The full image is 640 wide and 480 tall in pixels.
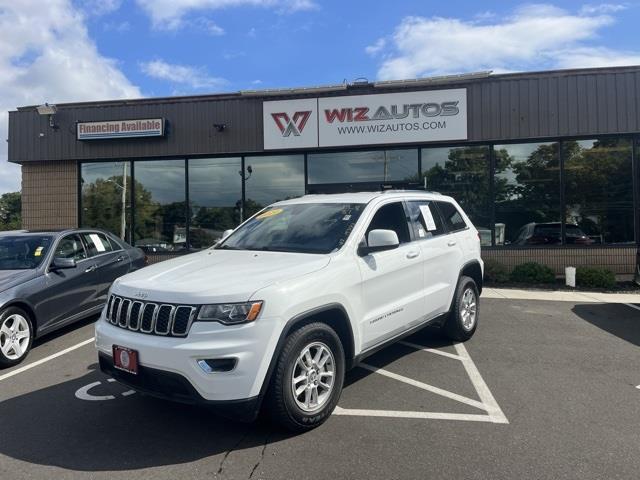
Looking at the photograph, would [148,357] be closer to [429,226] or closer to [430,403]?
[430,403]

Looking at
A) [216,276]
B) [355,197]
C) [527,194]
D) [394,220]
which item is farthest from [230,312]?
[527,194]

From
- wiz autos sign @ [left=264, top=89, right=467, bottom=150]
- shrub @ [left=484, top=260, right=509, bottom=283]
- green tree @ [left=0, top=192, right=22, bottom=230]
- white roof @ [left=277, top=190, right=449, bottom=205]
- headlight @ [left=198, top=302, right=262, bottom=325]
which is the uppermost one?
green tree @ [left=0, top=192, right=22, bottom=230]

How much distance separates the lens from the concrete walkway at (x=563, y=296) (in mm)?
9091

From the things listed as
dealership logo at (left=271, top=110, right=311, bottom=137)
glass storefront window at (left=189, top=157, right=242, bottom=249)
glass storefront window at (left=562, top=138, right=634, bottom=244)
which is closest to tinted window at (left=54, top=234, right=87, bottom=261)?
glass storefront window at (left=189, top=157, right=242, bottom=249)

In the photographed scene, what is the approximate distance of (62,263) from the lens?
6.27 metres

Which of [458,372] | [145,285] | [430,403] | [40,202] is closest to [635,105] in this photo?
[458,372]

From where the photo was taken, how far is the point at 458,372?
4973mm

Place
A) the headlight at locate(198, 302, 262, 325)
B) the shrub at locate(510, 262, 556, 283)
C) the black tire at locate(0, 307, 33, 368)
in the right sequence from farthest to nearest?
the shrub at locate(510, 262, 556, 283), the black tire at locate(0, 307, 33, 368), the headlight at locate(198, 302, 262, 325)

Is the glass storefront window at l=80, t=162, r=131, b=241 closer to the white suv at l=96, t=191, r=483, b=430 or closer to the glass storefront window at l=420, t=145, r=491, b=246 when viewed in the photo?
the glass storefront window at l=420, t=145, r=491, b=246

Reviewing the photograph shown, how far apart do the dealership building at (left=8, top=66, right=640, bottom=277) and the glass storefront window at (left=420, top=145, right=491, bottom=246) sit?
3 cm

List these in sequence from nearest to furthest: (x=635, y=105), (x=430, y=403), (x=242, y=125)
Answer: (x=430, y=403)
(x=635, y=105)
(x=242, y=125)

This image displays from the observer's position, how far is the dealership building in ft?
37.0

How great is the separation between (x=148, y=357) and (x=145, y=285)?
1.81 feet

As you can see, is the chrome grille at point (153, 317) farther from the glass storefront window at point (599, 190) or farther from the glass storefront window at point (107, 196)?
the glass storefront window at point (599, 190)
